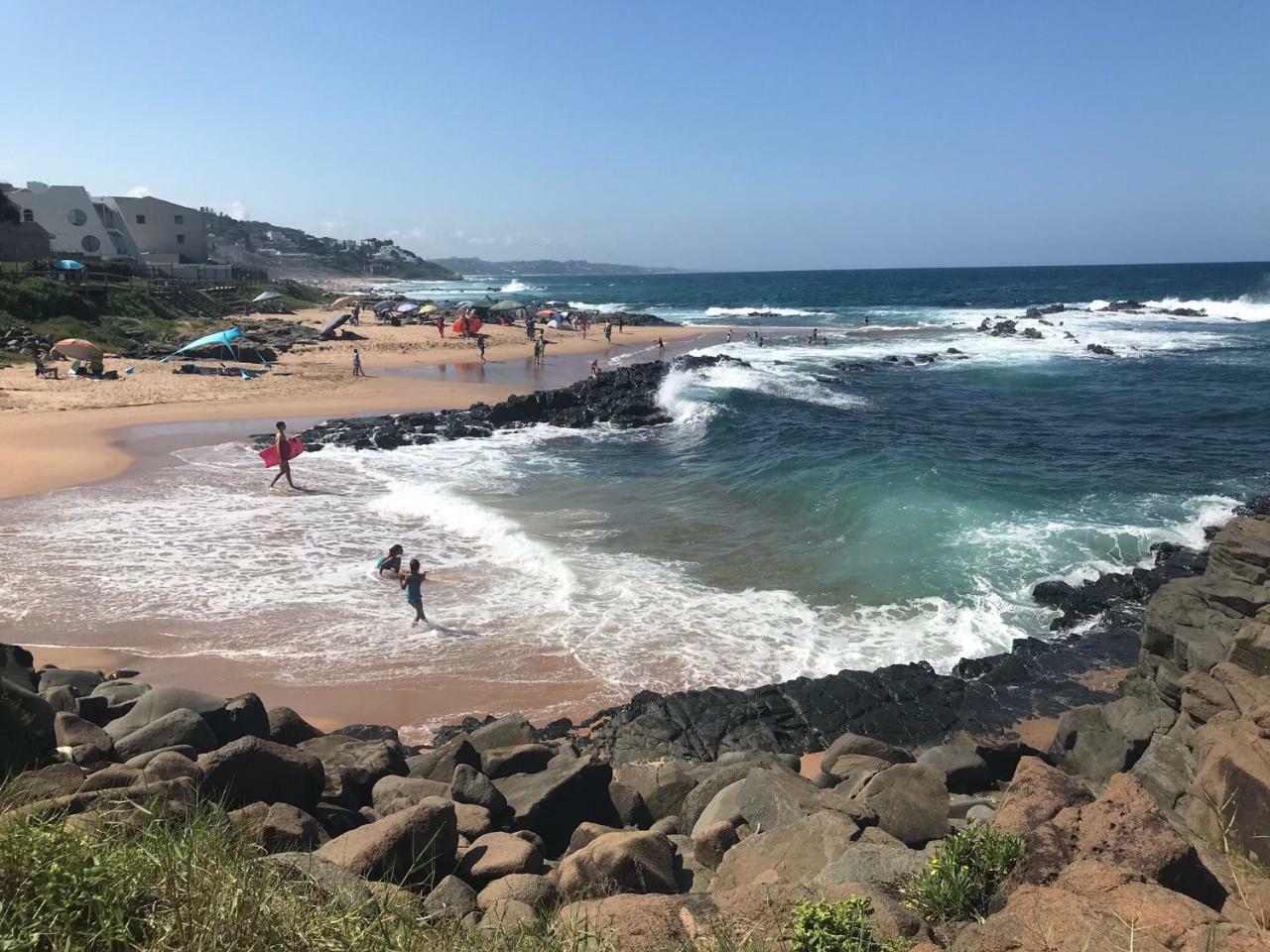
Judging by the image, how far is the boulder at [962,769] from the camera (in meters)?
7.82

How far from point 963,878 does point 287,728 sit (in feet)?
21.2

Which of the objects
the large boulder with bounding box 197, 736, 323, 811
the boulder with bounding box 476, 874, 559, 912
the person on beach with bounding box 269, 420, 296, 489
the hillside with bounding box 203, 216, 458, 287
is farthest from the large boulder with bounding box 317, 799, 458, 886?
the hillside with bounding box 203, 216, 458, 287

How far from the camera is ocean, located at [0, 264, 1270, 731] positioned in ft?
38.1

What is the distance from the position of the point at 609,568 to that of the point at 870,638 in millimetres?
4413

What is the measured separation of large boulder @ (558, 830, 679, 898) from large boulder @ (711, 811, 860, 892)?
422mm

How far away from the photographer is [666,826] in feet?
23.3

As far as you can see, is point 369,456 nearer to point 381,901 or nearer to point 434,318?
point 381,901

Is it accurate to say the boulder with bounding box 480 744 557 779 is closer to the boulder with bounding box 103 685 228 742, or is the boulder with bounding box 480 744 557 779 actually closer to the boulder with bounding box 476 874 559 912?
the boulder with bounding box 476 874 559 912

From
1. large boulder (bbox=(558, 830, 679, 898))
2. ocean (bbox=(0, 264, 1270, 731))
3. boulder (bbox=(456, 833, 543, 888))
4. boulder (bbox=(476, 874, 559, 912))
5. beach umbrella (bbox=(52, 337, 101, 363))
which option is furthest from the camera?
beach umbrella (bbox=(52, 337, 101, 363))

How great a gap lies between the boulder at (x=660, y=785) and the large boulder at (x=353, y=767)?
2102 millimetres

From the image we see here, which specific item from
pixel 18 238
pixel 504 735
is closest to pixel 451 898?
pixel 504 735

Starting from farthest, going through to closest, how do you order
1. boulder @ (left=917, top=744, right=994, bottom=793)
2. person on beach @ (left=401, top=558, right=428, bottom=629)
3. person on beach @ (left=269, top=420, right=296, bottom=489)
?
1. person on beach @ (left=269, top=420, right=296, bottom=489)
2. person on beach @ (left=401, top=558, right=428, bottom=629)
3. boulder @ (left=917, top=744, right=994, bottom=793)

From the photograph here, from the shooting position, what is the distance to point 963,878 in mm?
4402

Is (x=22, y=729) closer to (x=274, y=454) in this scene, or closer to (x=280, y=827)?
(x=280, y=827)
